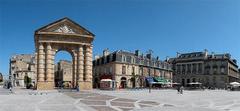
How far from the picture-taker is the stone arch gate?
53.1 metres

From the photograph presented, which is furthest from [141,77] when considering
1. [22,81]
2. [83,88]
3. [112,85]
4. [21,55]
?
[21,55]

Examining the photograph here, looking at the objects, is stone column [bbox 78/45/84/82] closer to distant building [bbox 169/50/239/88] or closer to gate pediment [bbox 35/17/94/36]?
gate pediment [bbox 35/17/94/36]

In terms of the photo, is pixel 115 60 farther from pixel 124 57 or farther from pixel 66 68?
pixel 66 68

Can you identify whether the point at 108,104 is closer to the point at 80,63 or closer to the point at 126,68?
the point at 80,63

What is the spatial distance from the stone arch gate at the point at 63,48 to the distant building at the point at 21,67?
49.7 m

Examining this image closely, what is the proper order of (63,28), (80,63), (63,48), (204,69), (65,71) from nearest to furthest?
(63,28) → (63,48) → (80,63) → (65,71) → (204,69)

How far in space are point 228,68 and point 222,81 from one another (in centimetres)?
534

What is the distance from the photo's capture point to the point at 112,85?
6831 centimetres

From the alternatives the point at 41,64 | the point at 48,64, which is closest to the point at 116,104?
the point at 48,64

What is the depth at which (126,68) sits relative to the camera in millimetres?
82562

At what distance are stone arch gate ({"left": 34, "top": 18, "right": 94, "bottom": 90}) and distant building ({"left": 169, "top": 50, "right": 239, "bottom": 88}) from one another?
61.1m

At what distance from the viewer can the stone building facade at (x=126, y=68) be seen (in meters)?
80.5

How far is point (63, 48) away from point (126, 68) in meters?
30.0

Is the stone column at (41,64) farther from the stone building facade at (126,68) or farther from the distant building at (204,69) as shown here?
the distant building at (204,69)
